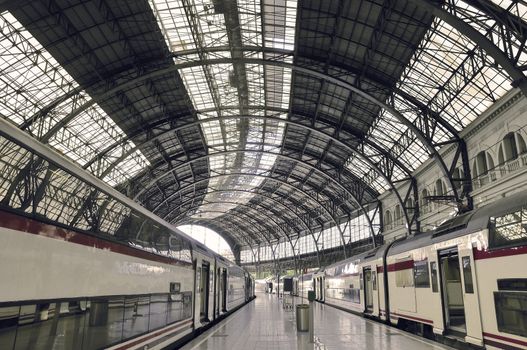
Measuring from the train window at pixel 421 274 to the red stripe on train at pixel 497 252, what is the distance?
4184mm

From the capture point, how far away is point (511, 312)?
10211mm

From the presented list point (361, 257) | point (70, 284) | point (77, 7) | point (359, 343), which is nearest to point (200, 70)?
point (77, 7)


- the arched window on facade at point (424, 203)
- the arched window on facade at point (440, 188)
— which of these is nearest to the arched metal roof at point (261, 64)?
the arched window on facade at point (424, 203)

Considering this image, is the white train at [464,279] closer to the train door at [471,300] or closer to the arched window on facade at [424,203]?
the train door at [471,300]

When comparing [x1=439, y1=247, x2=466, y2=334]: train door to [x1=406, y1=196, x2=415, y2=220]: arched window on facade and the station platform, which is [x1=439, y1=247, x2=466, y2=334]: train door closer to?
the station platform

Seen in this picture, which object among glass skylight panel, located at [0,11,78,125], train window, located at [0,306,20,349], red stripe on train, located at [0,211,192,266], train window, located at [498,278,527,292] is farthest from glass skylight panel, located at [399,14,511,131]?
train window, located at [0,306,20,349]

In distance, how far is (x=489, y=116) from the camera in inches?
1155

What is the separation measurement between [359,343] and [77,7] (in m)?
23.8

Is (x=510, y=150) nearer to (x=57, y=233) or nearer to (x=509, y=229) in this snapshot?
(x=509, y=229)

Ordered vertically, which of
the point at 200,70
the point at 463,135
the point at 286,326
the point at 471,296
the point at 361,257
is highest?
the point at 200,70

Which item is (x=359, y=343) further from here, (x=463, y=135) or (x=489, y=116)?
(x=463, y=135)

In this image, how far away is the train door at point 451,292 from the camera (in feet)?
47.8

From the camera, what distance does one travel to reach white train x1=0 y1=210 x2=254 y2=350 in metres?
5.30

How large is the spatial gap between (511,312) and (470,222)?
3245 mm
